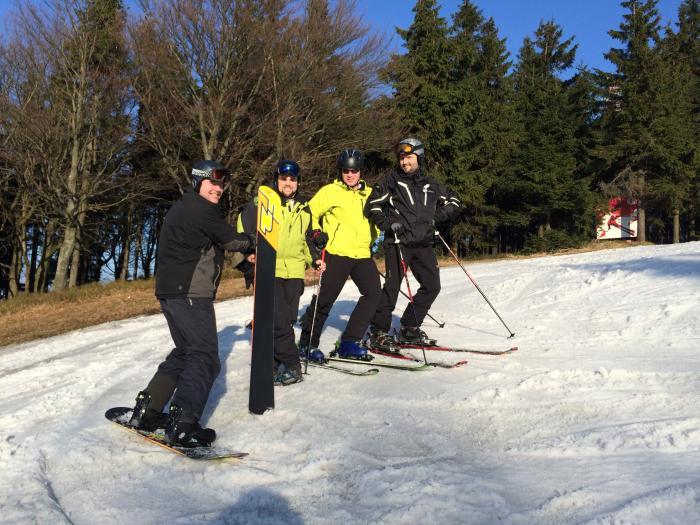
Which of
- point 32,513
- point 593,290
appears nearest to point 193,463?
point 32,513

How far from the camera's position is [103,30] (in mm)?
19188

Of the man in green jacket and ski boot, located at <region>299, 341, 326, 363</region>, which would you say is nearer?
the man in green jacket

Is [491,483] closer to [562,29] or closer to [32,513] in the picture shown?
[32,513]

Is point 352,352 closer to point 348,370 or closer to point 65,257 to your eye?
point 348,370

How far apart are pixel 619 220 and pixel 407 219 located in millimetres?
30430

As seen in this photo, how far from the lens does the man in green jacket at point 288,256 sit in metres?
5.08

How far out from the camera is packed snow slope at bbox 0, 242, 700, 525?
2.71m

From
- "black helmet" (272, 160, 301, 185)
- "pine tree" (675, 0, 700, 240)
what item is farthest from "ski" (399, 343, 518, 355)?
"pine tree" (675, 0, 700, 240)

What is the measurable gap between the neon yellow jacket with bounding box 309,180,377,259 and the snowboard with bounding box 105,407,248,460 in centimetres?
261

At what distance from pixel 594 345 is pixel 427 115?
22.8m

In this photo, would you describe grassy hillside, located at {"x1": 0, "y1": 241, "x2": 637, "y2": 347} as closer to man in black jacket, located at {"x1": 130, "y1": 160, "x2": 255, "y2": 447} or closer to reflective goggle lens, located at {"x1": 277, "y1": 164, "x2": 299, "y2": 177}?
reflective goggle lens, located at {"x1": 277, "y1": 164, "x2": 299, "y2": 177}

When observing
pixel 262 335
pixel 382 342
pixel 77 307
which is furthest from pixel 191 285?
pixel 77 307

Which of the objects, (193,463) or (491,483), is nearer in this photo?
(491,483)

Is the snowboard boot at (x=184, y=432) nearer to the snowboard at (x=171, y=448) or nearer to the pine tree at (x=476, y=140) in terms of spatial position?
the snowboard at (x=171, y=448)
